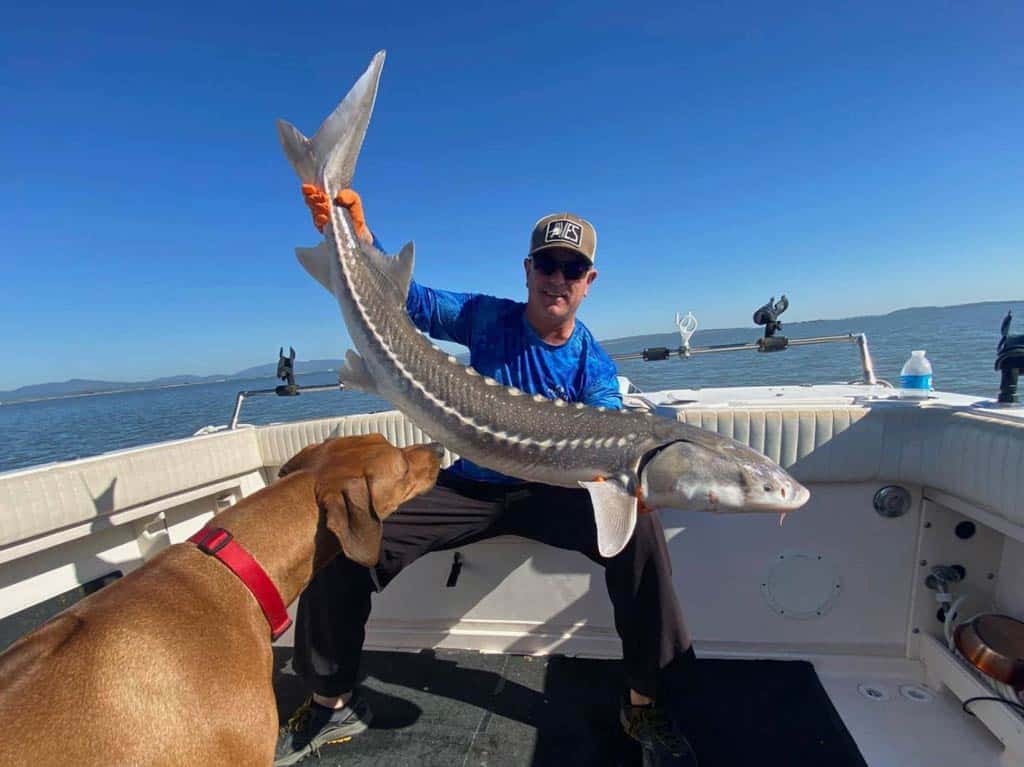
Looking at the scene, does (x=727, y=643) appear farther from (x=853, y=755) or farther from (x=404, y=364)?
(x=404, y=364)

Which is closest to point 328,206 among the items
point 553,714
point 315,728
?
point 315,728

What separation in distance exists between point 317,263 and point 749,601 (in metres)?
3.37

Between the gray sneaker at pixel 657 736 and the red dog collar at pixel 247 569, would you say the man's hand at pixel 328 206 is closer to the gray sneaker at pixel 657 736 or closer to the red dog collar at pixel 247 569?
the red dog collar at pixel 247 569

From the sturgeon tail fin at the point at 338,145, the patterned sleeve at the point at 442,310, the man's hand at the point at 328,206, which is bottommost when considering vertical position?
the patterned sleeve at the point at 442,310

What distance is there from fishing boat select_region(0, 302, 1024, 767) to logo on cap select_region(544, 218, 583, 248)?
4.09ft

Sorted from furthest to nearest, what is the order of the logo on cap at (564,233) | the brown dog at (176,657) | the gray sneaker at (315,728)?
the logo on cap at (564,233) → the gray sneaker at (315,728) → the brown dog at (176,657)

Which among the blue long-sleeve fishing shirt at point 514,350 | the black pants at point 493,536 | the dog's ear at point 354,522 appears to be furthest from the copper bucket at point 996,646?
the dog's ear at point 354,522

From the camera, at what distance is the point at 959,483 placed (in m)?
2.63

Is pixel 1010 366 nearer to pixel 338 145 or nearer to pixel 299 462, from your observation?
pixel 299 462

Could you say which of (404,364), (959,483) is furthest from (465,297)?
(959,483)

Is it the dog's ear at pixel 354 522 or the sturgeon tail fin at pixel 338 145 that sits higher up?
the sturgeon tail fin at pixel 338 145

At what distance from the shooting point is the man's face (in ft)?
10.3

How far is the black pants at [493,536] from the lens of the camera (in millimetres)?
2551

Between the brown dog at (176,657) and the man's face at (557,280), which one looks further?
the man's face at (557,280)
